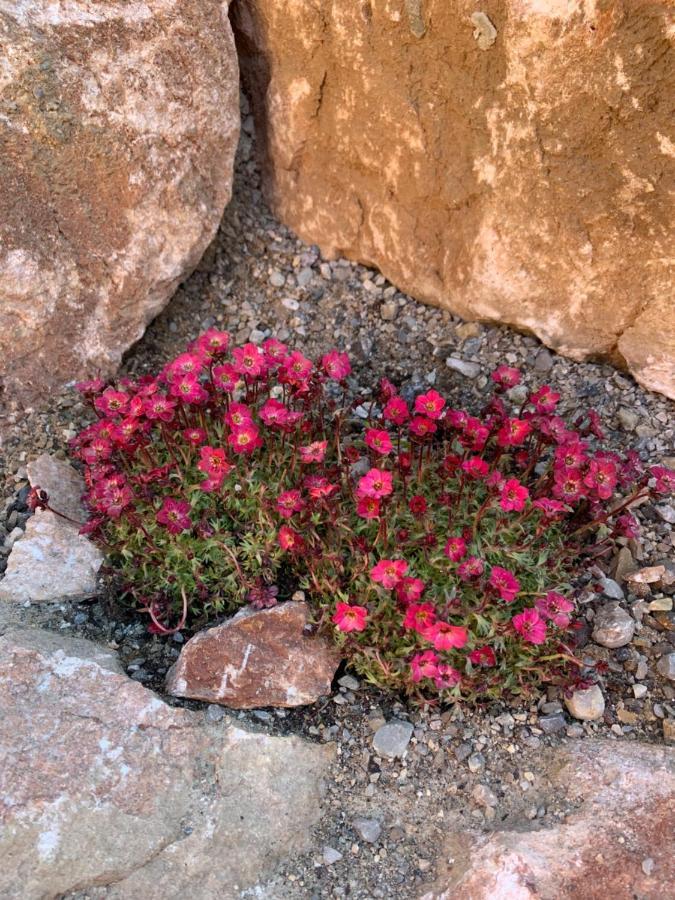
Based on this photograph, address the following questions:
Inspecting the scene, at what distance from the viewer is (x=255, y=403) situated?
4363 mm

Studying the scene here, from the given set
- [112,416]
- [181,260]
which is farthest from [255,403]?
[181,260]

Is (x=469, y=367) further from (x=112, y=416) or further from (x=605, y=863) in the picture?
(x=605, y=863)

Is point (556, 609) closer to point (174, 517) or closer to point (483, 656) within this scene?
point (483, 656)

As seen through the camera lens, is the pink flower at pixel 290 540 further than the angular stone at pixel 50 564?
No

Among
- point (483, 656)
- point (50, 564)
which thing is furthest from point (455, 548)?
point (50, 564)

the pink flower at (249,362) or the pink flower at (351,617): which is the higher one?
the pink flower at (249,362)

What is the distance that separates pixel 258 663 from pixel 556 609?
1.28 m

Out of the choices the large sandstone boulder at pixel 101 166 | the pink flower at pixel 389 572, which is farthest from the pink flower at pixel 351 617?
the large sandstone boulder at pixel 101 166

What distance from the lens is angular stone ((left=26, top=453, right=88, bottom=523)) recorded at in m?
4.26

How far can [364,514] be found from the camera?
3598 millimetres

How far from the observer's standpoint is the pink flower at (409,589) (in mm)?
3398

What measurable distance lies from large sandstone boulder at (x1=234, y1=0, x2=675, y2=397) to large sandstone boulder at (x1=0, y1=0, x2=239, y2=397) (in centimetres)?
48

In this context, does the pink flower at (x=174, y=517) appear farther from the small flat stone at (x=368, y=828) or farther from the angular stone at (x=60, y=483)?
the small flat stone at (x=368, y=828)

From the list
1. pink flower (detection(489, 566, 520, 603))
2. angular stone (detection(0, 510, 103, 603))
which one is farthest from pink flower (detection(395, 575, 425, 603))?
angular stone (detection(0, 510, 103, 603))
